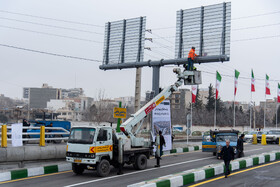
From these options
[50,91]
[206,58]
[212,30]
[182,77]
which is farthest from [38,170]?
[50,91]

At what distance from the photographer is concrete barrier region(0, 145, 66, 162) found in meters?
14.9

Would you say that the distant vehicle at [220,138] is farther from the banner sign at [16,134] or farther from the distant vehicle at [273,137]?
the distant vehicle at [273,137]

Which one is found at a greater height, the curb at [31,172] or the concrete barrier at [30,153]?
the concrete barrier at [30,153]

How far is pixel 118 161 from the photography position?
14.4m

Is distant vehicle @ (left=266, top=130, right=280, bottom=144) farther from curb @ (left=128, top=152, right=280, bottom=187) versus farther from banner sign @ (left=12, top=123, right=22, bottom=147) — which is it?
banner sign @ (left=12, top=123, right=22, bottom=147)

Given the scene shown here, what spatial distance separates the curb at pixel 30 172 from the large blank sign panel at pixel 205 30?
43.6 feet

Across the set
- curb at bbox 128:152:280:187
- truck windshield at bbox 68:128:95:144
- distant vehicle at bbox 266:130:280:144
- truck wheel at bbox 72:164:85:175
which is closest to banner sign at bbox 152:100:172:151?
curb at bbox 128:152:280:187

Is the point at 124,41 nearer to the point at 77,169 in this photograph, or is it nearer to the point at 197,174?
the point at 77,169

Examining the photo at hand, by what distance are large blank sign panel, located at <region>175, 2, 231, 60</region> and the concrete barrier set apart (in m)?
12.2

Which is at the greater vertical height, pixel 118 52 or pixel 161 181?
pixel 118 52

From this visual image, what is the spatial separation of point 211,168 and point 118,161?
3939 millimetres

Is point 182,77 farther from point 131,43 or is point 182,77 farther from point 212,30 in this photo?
point 131,43

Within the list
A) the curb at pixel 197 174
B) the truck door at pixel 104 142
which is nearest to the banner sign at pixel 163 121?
the curb at pixel 197 174

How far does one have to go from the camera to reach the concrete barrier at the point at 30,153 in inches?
587
